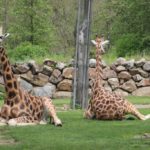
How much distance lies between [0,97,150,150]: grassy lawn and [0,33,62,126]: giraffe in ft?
1.11

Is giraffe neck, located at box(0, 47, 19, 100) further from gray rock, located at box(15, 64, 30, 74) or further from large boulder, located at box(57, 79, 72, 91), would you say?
gray rock, located at box(15, 64, 30, 74)

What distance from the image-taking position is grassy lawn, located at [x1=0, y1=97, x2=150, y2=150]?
8.24m

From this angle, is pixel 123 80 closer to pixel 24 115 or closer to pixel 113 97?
pixel 113 97

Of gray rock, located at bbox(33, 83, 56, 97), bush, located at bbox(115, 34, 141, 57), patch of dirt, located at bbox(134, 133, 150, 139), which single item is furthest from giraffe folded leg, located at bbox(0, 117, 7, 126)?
bush, located at bbox(115, 34, 141, 57)

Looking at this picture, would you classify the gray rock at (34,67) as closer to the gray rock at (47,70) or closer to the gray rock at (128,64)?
the gray rock at (47,70)

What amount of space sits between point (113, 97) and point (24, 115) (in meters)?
2.19

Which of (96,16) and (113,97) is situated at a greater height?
(96,16)

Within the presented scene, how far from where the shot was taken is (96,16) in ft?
149

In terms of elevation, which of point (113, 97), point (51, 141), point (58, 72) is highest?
point (58, 72)

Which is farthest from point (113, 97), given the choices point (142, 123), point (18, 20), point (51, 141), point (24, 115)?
point (18, 20)

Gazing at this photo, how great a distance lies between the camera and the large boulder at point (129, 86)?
923 inches

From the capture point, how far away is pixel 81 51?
17297 mm

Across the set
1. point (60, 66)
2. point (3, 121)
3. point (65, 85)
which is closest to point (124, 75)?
point (65, 85)

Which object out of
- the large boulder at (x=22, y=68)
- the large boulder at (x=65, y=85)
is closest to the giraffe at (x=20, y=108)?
the large boulder at (x=65, y=85)
